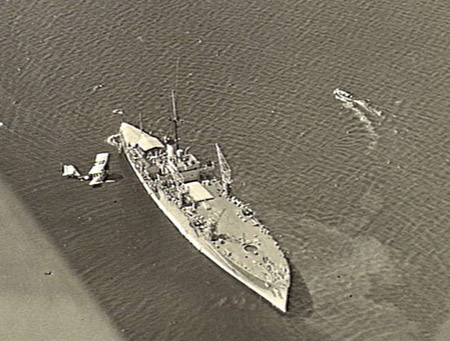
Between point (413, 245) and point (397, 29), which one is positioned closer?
point (413, 245)

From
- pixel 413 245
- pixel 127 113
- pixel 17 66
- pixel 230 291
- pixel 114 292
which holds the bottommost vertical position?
pixel 413 245

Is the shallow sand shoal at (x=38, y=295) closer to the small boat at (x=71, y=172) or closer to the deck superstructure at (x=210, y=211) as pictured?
the small boat at (x=71, y=172)

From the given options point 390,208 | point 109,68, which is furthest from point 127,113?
point 390,208

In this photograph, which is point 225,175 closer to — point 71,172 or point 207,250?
point 207,250

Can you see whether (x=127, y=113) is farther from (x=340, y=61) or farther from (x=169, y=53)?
(x=340, y=61)

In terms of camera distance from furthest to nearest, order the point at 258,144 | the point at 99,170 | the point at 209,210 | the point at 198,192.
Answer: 1. the point at 258,144
2. the point at 99,170
3. the point at 198,192
4. the point at 209,210

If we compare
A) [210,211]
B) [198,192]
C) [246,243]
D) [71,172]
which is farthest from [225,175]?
[71,172]

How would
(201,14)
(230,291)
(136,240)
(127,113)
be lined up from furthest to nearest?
(201,14)
(127,113)
(136,240)
(230,291)
